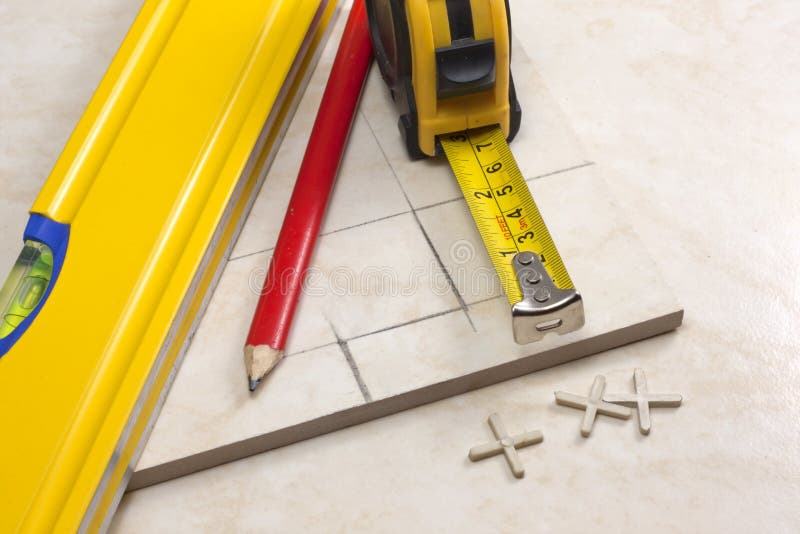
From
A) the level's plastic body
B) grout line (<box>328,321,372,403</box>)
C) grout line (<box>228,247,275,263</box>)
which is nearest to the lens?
the level's plastic body

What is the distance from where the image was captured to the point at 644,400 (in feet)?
4.66

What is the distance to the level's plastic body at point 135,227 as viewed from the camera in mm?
1320

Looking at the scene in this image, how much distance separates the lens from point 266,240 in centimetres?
163

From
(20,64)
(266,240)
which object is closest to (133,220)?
(266,240)

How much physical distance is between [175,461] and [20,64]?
110cm

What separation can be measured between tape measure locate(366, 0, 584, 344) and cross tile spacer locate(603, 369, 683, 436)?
14 centimetres

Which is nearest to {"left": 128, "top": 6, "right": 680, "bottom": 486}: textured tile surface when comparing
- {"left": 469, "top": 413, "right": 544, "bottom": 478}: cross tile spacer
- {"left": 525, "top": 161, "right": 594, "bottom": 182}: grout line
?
{"left": 525, "top": 161, "right": 594, "bottom": 182}: grout line

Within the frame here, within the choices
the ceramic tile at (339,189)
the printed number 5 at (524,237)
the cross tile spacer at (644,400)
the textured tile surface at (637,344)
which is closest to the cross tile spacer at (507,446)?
the textured tile surface at (637,344)

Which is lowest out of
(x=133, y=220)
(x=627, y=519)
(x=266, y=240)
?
(x=627, y=519)

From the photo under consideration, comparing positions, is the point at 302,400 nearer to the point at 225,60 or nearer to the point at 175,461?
the point at 175,461

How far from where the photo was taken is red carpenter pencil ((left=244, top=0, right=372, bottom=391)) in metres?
1.45

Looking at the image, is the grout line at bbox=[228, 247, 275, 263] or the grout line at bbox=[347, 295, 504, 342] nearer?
the grout line at bbox=[347, 295, 504, 342]

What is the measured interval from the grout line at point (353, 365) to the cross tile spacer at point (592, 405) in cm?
28

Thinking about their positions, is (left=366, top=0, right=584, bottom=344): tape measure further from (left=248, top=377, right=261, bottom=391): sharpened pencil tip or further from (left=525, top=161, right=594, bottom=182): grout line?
(left=248, top=377, right=261, bottom=391): sharpened pencil tip
